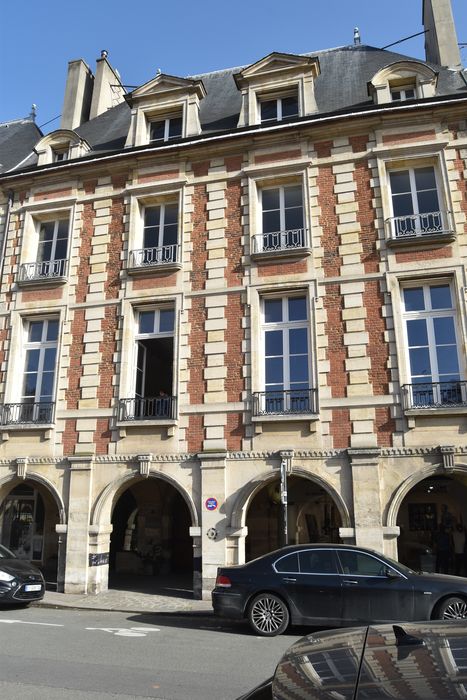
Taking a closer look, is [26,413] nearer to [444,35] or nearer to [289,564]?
[289,564]

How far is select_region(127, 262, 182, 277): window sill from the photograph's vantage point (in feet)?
45.7

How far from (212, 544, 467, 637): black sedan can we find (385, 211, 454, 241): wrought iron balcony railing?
7.54 metres

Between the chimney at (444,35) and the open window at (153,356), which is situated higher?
the chimney at (444,35)

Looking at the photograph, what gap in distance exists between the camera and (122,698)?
501cm

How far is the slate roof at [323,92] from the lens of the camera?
15.0 m

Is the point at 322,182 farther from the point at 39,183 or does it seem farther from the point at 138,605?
the point at 138,605

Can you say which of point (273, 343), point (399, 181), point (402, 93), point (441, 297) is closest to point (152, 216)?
point (273, 343)

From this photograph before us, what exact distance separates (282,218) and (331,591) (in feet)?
30.2

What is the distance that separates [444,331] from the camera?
12.2m

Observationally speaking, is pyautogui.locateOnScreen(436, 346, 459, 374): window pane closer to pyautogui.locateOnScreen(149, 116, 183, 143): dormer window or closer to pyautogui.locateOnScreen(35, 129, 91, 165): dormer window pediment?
pyautogui.locateOnScreen(149, 116, 183, 143): dormer window

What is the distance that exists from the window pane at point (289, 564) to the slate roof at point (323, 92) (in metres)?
11.3

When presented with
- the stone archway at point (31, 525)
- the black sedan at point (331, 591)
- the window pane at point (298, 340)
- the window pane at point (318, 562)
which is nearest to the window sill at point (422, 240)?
the window pane at point (298, 340)

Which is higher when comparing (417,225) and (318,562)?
(417,225)

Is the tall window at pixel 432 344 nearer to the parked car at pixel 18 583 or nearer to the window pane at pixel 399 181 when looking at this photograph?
the window pane at pixel 399 181
